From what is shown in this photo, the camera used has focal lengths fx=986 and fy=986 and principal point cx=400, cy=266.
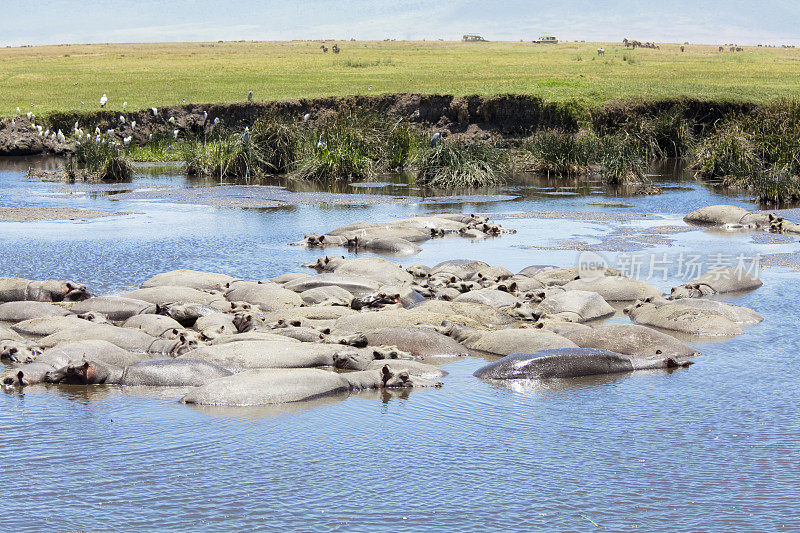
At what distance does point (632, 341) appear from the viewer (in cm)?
1104

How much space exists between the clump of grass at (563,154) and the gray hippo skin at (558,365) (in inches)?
811

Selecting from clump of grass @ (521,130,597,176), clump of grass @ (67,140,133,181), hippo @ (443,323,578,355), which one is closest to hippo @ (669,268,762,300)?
hippo @ (443,323,578,355)

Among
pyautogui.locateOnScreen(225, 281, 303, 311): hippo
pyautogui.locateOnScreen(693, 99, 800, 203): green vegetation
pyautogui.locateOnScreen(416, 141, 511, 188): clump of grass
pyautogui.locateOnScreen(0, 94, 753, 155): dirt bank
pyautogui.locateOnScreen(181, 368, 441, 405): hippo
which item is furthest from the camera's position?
pyautogui.locateOnScreen(0, 94, 753, 155): dirt bank

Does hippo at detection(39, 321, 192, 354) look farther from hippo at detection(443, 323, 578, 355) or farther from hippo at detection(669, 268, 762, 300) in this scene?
hippo at detection(669, 268, 762, 300)

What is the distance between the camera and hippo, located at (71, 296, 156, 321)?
12391mm

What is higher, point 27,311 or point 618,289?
point 618,289

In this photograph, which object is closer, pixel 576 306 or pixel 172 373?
pixel 172 373

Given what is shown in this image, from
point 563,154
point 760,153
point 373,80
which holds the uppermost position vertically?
point 373,80

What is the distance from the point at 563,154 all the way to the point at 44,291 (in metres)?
20.1

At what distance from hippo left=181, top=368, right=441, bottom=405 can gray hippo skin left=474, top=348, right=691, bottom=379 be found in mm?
931

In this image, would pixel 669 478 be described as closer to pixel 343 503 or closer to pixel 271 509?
pixel 343 503

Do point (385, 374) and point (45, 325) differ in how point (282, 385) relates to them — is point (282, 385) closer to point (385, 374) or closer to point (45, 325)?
point (385, 374)

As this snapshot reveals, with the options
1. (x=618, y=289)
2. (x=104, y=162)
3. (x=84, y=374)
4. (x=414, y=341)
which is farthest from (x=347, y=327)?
(x=104, y=162)

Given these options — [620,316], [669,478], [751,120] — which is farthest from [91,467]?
[751,120]
